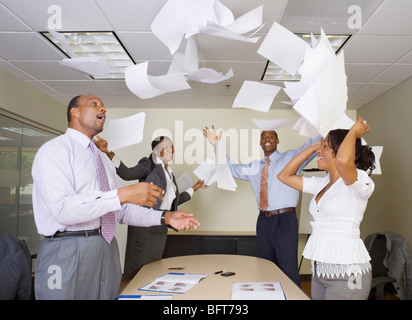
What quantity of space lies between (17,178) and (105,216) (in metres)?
2.53

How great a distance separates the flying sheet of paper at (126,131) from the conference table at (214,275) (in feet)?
2.26

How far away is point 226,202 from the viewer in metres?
4.76

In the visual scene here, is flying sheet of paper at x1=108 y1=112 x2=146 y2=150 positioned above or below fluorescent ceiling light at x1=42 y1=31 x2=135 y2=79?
below

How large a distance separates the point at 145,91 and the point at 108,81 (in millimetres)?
2102

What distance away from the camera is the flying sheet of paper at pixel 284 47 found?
1.76m

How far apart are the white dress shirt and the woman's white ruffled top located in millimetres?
885

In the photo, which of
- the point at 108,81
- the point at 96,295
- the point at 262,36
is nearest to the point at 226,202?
the point at 108,81

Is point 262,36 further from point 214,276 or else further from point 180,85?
point 214,276

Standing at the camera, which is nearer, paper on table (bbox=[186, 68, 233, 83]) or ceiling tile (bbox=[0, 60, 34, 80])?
paper on table (bbox=[186, 68, 233, 83])

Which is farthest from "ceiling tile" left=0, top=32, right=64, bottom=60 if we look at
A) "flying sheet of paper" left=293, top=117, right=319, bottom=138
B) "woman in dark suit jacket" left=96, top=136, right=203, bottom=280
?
"flying sheet of paper" left=293, top=117, right=319, bottom=138

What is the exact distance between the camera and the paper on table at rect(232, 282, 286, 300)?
148 cm

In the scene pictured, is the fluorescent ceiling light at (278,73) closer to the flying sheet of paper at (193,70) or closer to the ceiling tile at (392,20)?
the ceiling tile at (392,20)

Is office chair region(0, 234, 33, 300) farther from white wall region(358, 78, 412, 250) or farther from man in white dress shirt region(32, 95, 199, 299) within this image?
white wall region(358, 78, 412, 250)

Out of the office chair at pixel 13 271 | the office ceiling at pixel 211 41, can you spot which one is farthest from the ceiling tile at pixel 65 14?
the office chair at pixel 13 271
